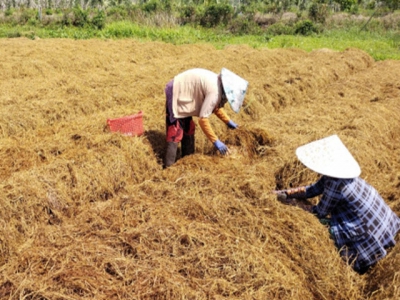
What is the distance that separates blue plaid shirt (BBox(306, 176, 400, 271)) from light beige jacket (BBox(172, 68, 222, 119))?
1.68m

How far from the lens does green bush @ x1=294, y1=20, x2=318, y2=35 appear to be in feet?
82.4

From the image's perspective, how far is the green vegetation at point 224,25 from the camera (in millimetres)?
21344

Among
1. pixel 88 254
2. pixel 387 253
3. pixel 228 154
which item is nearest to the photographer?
pixel 88 254

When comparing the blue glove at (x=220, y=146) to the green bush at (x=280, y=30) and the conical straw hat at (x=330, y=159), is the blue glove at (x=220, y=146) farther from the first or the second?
the green bush at (x=280, y=30)

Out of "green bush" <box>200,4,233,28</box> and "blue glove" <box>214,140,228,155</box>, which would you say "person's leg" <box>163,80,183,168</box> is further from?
"green bush" <box>200,4,233,28</box>

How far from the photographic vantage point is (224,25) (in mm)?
28750

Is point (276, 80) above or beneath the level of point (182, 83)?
beneath

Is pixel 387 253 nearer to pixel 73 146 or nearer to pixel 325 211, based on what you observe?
pixel 325 211

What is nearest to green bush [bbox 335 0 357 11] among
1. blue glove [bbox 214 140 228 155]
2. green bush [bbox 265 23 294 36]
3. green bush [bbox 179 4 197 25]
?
green bush [bbox 265 23 294 36]

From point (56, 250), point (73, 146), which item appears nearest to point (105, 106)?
point (73, 146)

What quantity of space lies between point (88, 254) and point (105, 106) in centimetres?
549

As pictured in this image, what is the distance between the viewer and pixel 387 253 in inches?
125

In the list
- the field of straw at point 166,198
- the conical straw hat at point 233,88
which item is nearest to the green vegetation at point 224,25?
the field of straw at point 166,198

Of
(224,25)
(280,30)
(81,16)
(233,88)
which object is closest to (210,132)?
(233,88)
